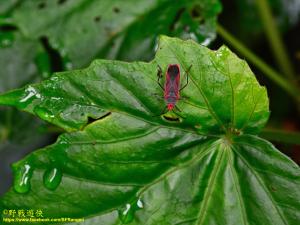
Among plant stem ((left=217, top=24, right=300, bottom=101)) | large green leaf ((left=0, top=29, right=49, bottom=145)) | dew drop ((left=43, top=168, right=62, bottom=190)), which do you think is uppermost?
plant stem ((left=217, top=24, right=300, bottom=101))

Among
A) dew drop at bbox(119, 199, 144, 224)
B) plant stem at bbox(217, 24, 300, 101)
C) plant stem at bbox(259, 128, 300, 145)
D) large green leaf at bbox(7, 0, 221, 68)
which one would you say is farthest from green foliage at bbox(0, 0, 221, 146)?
dew drop at bbox(119, 199, 144, 224)

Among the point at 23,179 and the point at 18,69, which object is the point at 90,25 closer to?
the point at 18,69

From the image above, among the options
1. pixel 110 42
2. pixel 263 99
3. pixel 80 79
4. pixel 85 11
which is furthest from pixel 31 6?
pixel 263 99

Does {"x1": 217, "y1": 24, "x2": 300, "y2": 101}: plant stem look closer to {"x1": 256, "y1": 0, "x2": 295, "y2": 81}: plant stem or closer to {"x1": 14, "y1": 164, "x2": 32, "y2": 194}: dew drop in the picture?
{"x1": 256, "y1": 0, "x2": 295, "y2": 81}: plant stem

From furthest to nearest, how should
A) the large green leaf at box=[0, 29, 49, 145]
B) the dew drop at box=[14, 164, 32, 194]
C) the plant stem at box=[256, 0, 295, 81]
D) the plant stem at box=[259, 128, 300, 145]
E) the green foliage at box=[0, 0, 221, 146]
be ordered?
the plant stem at box=[256, 0, 295, 81] → the large green leaf at box=[0, 29, 49, 145] → the green foliage at box=[0, 0, 221, 146] → the plant stem at box=[259, 128, 300, 145] → the dew drop at box=[14, 164, 32, 194]

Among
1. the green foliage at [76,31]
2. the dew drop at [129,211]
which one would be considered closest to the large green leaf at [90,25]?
the green foliage at [76,31]

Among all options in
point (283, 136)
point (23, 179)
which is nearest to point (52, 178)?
point (23, 179)
